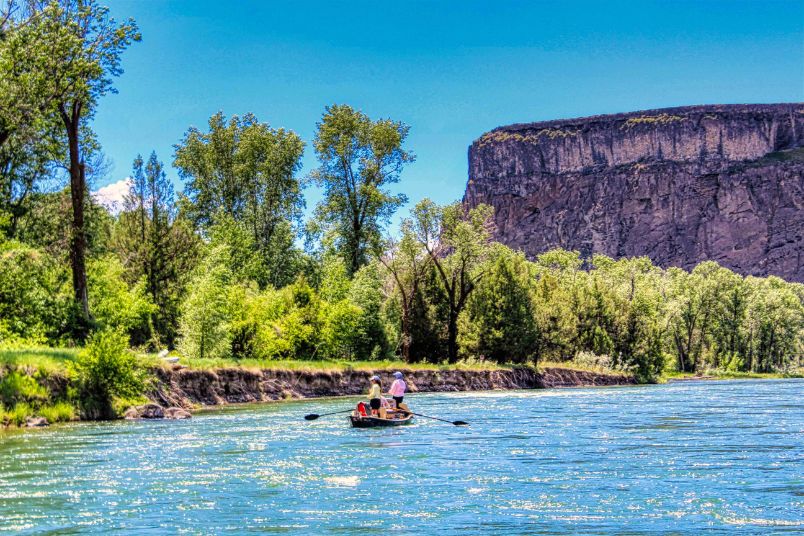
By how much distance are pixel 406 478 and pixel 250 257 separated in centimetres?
5380

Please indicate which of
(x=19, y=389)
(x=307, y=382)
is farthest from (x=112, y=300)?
(x=19, y=389)

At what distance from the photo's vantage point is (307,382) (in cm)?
4950

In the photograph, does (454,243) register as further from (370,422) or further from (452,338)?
(370,422)

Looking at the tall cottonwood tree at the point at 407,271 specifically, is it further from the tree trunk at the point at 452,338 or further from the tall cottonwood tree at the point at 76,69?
the tall cottonwood tree at the point at 76,69

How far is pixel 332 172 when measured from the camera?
239 feet

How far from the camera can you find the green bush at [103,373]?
30.9m

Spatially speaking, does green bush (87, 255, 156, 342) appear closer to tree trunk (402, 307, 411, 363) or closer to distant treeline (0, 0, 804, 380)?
distant treeline (0, 0, 804, 380)

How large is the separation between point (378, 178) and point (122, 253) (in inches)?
1014

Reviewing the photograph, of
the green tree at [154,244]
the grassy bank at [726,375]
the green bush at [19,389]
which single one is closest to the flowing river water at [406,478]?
the green bush at [19,389]

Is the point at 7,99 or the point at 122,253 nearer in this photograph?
the point at 7,99

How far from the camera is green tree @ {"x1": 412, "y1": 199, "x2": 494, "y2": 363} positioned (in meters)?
67.4

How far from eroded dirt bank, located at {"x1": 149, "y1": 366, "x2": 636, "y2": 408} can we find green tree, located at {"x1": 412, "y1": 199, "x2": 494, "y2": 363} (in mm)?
4764

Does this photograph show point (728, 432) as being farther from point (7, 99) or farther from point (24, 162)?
point (24, 162)

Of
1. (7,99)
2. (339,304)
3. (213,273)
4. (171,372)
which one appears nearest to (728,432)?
(171,372)
